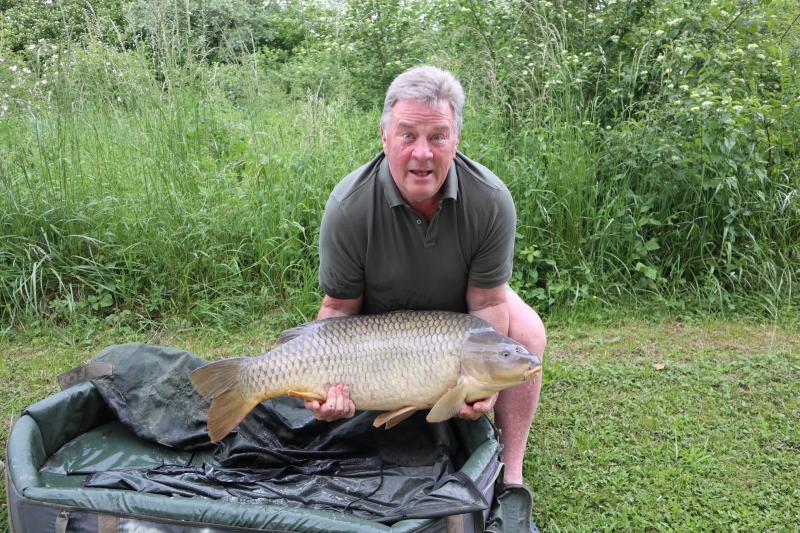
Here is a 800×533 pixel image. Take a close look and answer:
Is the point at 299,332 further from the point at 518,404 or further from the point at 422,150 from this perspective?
the point at 518,404

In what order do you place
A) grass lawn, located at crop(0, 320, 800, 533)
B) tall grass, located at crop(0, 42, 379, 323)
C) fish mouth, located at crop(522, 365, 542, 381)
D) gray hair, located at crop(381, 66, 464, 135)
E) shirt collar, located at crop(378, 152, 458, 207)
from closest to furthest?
fish mouth, located at crop(522, 365, 542, 381)
gray hair, located at crop(381, 66, 464, 135)
shirt collar, located at crop(378, 152, 458, 207)
grass lawn, located at crop(0, 320, 800, 533)
tall grass, located at crop(0, 42, 379, 323)

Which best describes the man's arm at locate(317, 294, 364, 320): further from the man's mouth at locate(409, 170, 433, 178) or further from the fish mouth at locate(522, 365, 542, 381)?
the fish mouth at locate(522, 365, 542, 381)

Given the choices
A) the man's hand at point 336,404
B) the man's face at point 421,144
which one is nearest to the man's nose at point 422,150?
the man's face at point 421,144

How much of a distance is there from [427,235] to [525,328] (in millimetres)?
478

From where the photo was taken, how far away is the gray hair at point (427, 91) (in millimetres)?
2082

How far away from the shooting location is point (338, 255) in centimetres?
228

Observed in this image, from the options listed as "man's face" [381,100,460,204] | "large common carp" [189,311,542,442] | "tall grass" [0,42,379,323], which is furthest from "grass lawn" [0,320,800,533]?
"man's face" [381,100,460,204]

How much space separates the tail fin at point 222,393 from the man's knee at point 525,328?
2.88 ft

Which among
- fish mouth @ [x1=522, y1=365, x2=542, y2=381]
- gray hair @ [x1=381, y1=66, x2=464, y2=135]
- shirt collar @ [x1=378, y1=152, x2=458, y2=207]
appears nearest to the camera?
fish mouth @ [x1=522, y1=365, x2=542, y2=381]

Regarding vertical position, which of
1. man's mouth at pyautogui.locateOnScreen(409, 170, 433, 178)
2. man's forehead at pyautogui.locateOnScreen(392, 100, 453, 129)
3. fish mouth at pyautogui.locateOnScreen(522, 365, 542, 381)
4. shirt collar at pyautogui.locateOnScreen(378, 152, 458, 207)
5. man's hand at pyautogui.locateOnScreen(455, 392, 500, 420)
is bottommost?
man's hand at pyautogui.locateOnScreen(455, 392, 500, 420)

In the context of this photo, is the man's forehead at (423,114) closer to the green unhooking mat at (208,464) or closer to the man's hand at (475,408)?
the man's hand at (475,408)

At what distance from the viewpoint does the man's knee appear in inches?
94.0

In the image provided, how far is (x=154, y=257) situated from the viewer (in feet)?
12.1

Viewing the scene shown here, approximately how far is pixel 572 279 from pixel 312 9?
4.93m
